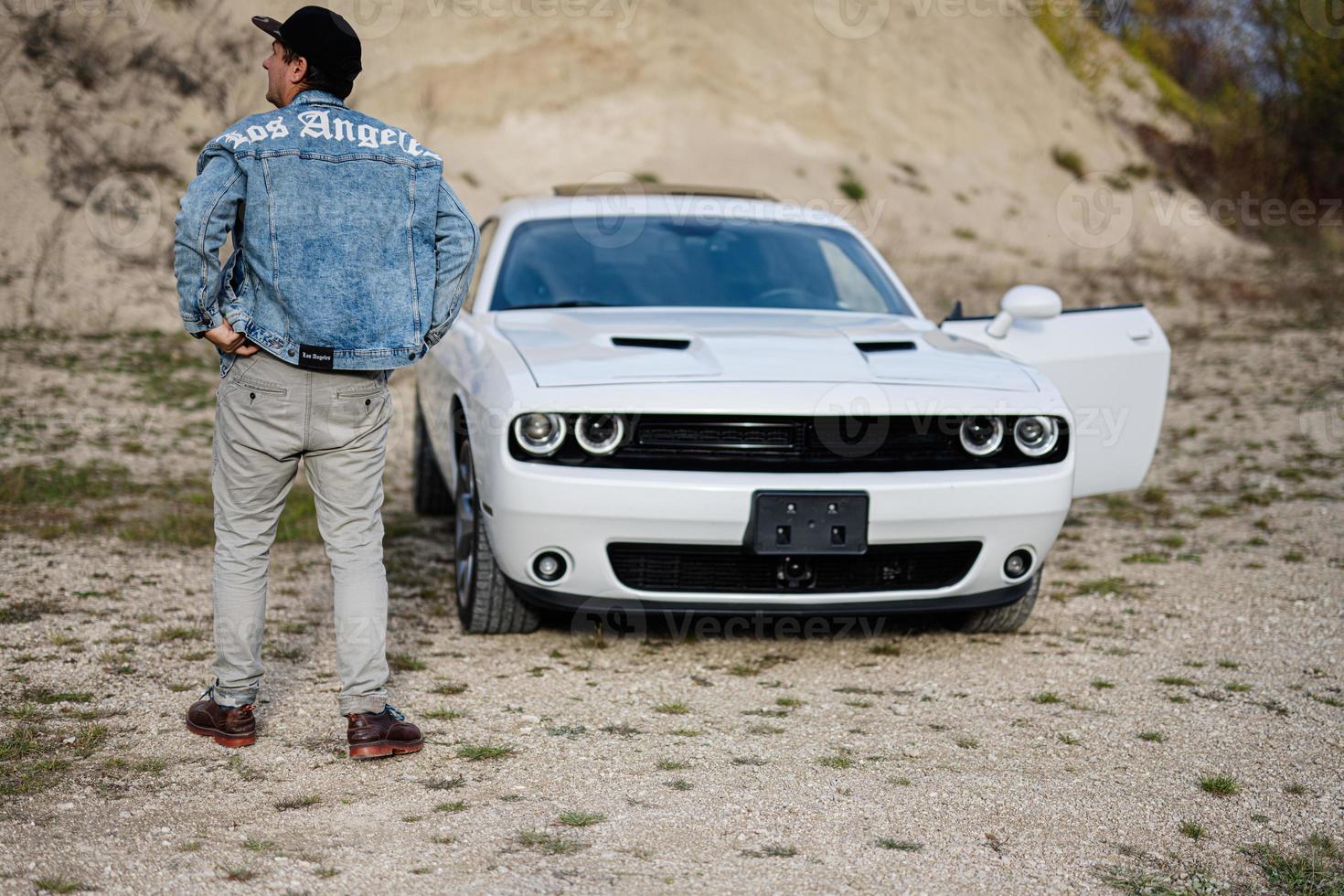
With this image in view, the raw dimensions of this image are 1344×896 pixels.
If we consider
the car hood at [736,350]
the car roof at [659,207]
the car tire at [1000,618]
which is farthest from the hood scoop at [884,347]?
the car roof at [659,207]

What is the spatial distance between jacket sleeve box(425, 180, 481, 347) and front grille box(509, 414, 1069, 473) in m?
0.79

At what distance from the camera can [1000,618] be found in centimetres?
500

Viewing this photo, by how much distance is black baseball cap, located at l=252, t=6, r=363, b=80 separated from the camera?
3279 mm

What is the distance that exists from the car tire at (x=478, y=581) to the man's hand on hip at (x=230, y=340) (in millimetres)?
1323

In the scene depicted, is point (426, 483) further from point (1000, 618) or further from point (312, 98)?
point (312, 98)

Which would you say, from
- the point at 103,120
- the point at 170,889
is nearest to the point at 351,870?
the point at 170,889

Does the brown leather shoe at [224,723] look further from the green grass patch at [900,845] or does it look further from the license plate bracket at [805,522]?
the green grass patch at [900,845]

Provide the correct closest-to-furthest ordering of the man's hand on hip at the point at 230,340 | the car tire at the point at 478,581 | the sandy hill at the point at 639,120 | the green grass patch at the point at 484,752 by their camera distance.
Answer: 1. the man's hand on hip at the point at 230,340
2. the green grass patch at the point at 484,752
3. the car tire at the point at 478,581
4. the sandy hill at the point at 639,120

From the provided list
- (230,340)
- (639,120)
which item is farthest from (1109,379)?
(639,120)

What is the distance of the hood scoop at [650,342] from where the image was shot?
4.68 metres

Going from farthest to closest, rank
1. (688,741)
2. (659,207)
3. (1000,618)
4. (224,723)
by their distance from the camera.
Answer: (659,207) → (1000,618) → (688,741) → (224,723)

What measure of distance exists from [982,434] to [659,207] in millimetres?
2221

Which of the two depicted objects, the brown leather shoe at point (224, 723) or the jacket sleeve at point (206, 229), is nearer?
the jacket sleeve at point (206, 229)

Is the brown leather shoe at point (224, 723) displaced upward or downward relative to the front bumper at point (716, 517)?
downward
